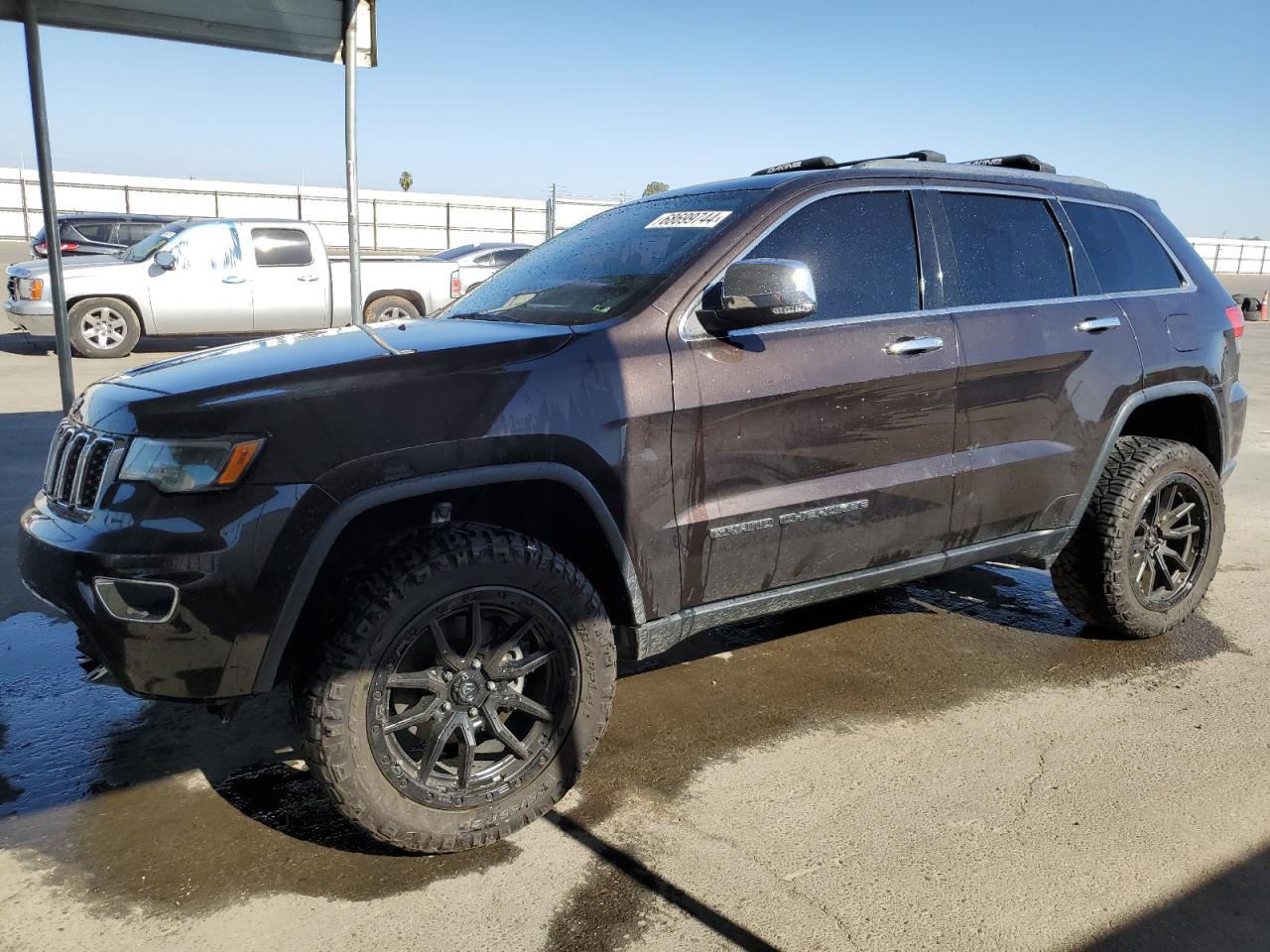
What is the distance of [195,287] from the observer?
40.4 feet

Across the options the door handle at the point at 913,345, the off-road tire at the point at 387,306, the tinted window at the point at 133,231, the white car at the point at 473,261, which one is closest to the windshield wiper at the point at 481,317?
the door handle at the point at 913,345

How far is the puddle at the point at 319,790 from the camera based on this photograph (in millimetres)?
2504

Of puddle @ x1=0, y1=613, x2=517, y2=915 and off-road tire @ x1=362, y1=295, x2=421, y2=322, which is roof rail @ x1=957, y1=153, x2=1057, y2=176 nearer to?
puddle @ x1=0, y1=613, x2=517, y2=915

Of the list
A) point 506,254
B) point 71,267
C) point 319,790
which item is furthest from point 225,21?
point 506,254

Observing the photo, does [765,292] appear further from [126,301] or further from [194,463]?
[126,301]

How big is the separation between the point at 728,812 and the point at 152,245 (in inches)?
489

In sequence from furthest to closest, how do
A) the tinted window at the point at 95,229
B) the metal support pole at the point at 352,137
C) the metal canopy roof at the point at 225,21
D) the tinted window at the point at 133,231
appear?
the tinted window at the point at 133,231, the tinted window at the point at 95,229, the metal support pole at the point at 352,137, the metal canopy roof at the point at 225,21

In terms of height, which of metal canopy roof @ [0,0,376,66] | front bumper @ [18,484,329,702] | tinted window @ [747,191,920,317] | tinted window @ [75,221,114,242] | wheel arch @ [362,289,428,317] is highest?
metal canopy roof @ [0,0,376,66]

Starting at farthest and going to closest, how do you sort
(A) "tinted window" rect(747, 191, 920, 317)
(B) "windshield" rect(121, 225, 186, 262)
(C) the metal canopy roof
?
(B) "windshield" rect(121, 225, 186, 262) < (C) the metal canopy roof < (A) "tinted window" rect(747, 191, 920, 317)

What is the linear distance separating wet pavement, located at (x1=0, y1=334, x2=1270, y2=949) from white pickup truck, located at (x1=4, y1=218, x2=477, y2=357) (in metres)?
9.17

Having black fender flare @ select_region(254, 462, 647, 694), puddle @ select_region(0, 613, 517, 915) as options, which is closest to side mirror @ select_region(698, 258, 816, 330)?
black fender flare @ select_region(254, 462, 647, 694)

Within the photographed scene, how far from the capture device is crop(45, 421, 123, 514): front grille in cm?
→ 244

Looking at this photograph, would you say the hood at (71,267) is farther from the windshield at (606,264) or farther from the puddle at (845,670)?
the puddle at (845,670)

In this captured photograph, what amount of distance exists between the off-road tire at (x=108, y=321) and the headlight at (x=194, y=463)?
11.2 m
